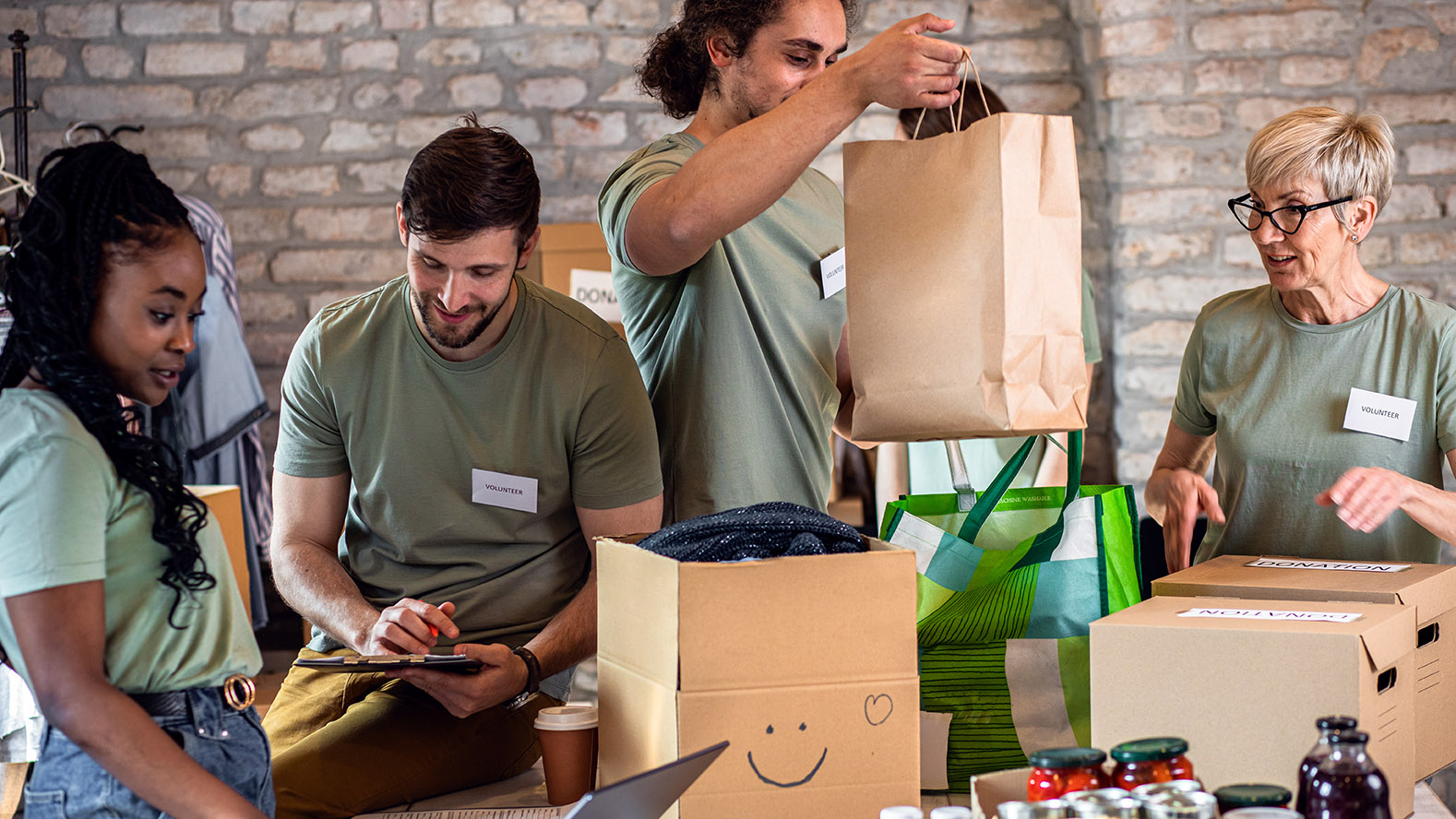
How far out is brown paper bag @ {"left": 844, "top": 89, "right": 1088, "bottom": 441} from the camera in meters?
1.32

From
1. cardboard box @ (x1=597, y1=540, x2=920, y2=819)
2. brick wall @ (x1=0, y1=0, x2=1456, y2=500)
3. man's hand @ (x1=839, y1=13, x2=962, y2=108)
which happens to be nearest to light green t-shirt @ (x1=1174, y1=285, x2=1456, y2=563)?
man's hand @ (x1=839, y1=13, x2=962, y2=108)

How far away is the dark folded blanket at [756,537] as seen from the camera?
1213mm

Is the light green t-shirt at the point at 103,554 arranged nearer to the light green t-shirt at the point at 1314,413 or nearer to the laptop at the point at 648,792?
the laptop at the point at 648,792

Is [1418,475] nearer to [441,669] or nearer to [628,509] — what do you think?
[628,509]

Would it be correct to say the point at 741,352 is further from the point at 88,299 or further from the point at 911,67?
the point at 88,299

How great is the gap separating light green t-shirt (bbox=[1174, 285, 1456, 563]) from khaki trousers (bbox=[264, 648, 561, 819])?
1.07 metres

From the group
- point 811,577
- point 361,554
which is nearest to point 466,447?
point 361,554

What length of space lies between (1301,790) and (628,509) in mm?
987

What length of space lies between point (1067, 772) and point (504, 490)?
966mm

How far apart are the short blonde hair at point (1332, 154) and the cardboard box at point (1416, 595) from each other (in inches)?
23.8

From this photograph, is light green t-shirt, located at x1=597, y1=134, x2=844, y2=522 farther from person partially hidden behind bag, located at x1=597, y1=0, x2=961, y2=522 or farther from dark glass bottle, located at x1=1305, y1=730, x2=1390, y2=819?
dark glass bottle, located at x1=1305, y1=730, x2=1390, y2=819

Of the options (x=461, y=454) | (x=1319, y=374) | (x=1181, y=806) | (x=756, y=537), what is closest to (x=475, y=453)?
(x=461, y=454)

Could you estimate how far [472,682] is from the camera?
1542 millimetres

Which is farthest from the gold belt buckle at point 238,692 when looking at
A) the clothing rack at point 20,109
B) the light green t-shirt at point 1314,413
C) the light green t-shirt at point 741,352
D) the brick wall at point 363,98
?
the brick wall at point 363,98
